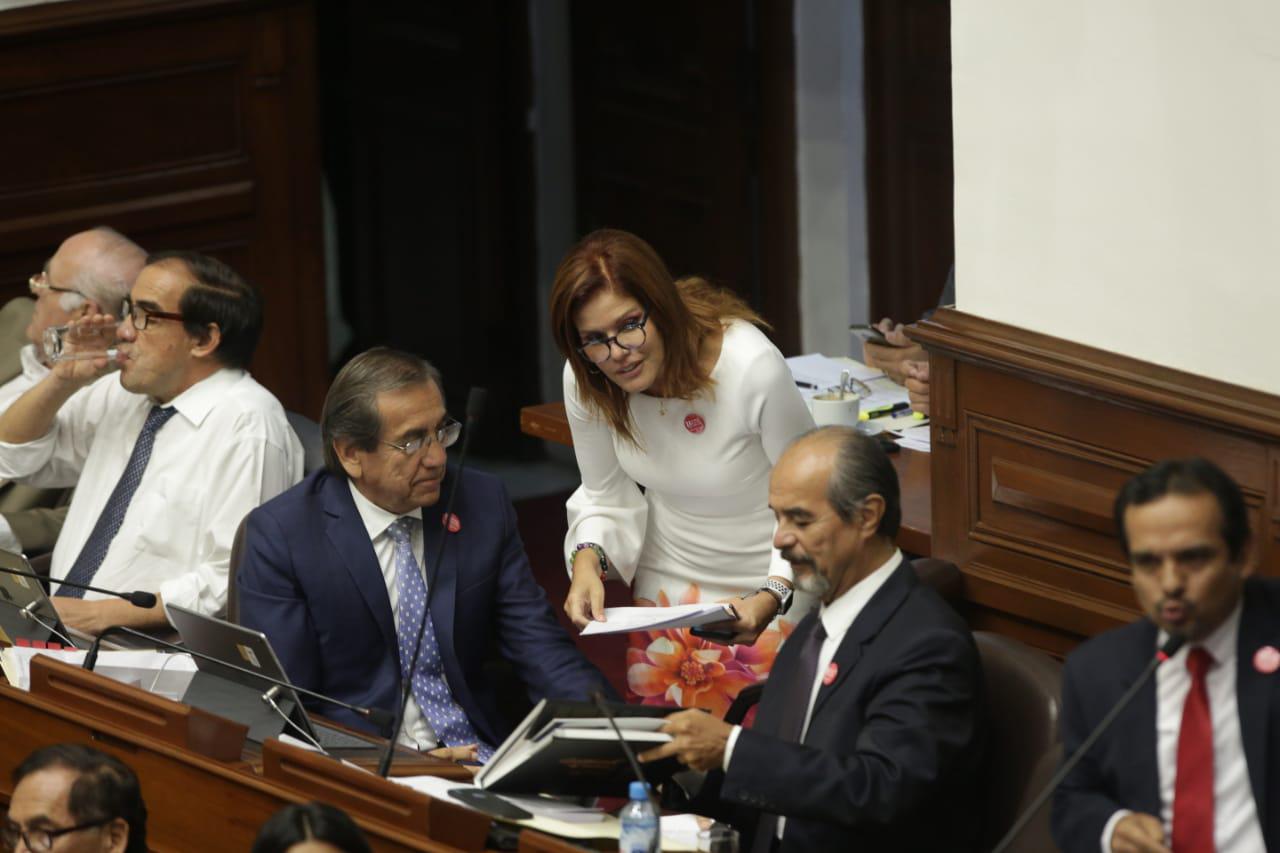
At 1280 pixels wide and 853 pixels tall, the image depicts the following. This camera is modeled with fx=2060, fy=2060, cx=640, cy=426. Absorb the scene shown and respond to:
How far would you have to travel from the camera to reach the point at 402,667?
3482 millimetres

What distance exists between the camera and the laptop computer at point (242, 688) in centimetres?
307

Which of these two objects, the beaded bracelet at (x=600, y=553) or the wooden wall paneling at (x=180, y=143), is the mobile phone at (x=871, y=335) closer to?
the beaded bracelet at (x=600, y=553)

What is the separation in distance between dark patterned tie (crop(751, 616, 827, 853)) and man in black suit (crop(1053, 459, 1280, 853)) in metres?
0.41

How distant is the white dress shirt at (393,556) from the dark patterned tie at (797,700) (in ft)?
2.53

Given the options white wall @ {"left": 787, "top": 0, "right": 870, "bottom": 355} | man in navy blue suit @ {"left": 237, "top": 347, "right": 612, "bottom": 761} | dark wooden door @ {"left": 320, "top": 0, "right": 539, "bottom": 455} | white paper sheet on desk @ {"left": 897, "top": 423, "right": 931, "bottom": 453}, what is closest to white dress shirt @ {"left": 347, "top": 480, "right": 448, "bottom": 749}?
man in navy blue suit @ {"left": 237, "top": 347, "right": 612, "bottom": 761}

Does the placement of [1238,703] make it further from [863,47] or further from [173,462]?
Answer: [863,47]

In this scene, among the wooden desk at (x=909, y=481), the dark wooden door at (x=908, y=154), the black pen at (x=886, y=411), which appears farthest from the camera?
the dark wooden door at (x=908, y=154)

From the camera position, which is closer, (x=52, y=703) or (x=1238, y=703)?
(x=1238, y=703)

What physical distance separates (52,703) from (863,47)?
148 inches

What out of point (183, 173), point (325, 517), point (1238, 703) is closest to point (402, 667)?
point (325, 517)

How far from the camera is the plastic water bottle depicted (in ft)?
8.49

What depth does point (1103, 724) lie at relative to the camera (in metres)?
2.38

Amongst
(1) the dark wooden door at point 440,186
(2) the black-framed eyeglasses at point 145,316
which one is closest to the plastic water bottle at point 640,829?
(2) the black-framed eyeglasses at point 145,316

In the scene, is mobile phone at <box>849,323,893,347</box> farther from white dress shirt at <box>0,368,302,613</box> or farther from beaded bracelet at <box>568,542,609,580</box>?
white dress shirt at <box>0,368,302,613</box>
